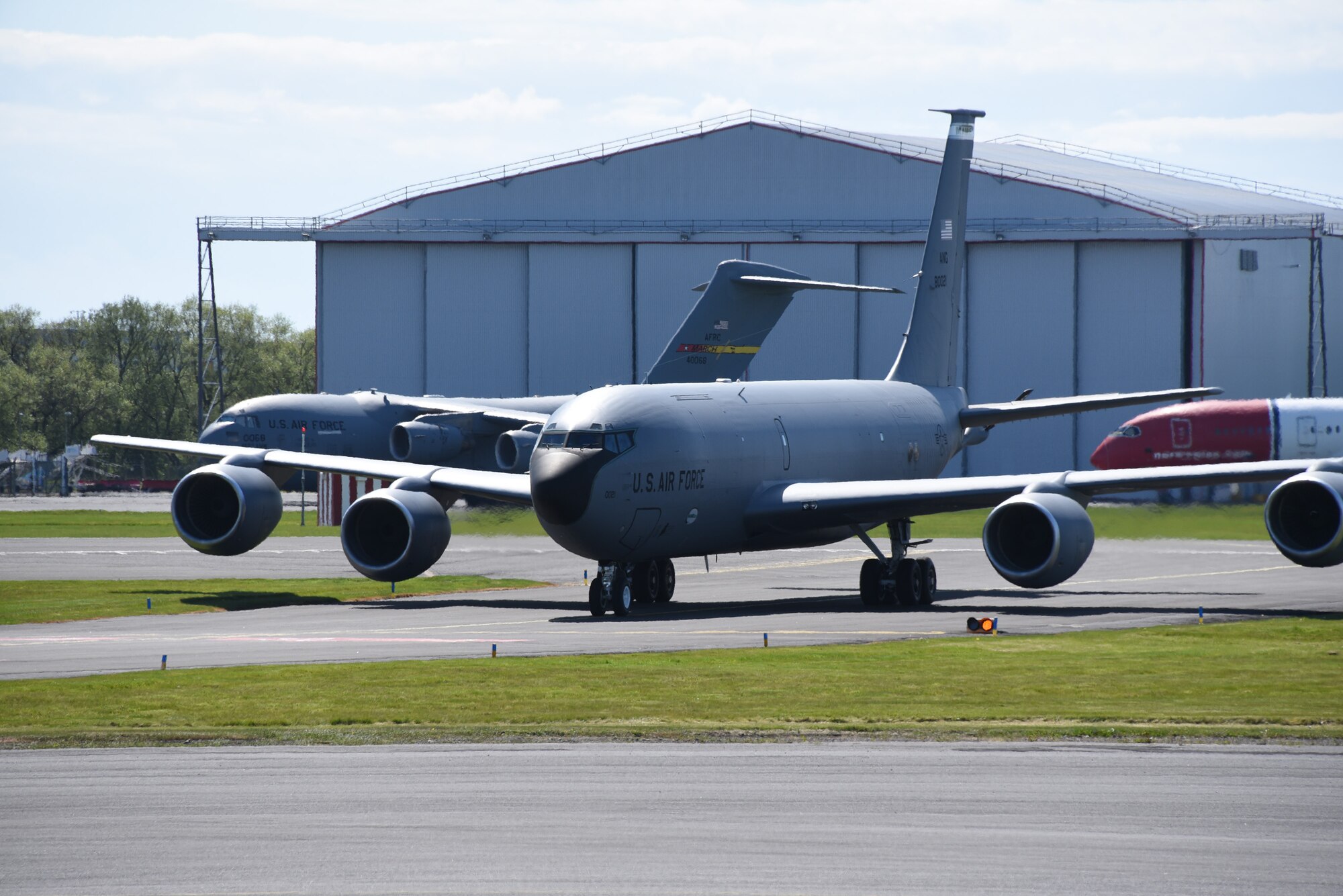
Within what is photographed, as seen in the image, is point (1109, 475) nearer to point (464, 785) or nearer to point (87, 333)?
point (464, 785)

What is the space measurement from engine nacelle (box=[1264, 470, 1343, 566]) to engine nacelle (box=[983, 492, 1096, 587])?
3342 mm

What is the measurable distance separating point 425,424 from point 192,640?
137 ft

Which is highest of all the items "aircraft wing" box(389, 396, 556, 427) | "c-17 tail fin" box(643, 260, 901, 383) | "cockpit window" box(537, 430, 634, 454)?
"c-17 tail fin" box(643, 260, 901, 383)

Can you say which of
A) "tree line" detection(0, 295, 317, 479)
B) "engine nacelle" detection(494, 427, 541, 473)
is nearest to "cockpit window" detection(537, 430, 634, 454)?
"engine nacelle" detection(494, 427, 541, 473)

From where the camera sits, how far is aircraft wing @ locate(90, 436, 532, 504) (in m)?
34.7

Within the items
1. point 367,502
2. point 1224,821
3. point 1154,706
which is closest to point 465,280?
point 367,502

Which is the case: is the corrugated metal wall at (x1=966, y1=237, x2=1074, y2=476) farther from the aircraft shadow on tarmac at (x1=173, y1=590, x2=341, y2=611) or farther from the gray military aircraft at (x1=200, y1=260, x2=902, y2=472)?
the aircraft shadow on tarmac at (x1=173, y1=590, x2=341, y2=611)

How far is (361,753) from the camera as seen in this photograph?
16.9m

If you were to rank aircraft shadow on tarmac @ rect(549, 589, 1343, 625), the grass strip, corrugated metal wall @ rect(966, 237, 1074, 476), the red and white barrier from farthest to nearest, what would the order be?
1. corrugated metal wall @ rect(966, 237, 1074, 476)
2. the red and white barrier
3. the grass strip
4. aircraft shadow on tarmac @ rect(549, 589, 1343, 625)

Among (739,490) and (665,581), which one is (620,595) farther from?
(739,490)

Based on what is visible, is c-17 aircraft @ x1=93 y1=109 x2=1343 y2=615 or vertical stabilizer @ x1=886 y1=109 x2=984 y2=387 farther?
vertical stabilizer @ x1=886 y1=109 x2=984 y2=387

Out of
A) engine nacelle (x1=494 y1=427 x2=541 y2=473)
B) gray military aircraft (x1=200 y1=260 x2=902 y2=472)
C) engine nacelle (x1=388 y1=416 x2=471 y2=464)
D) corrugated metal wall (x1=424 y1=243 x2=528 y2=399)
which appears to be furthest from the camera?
corrugated metal wall (x1=424 y1=243 x2=528 y2=399)

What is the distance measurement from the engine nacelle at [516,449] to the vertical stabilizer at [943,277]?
1980 cm

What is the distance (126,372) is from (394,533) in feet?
420
